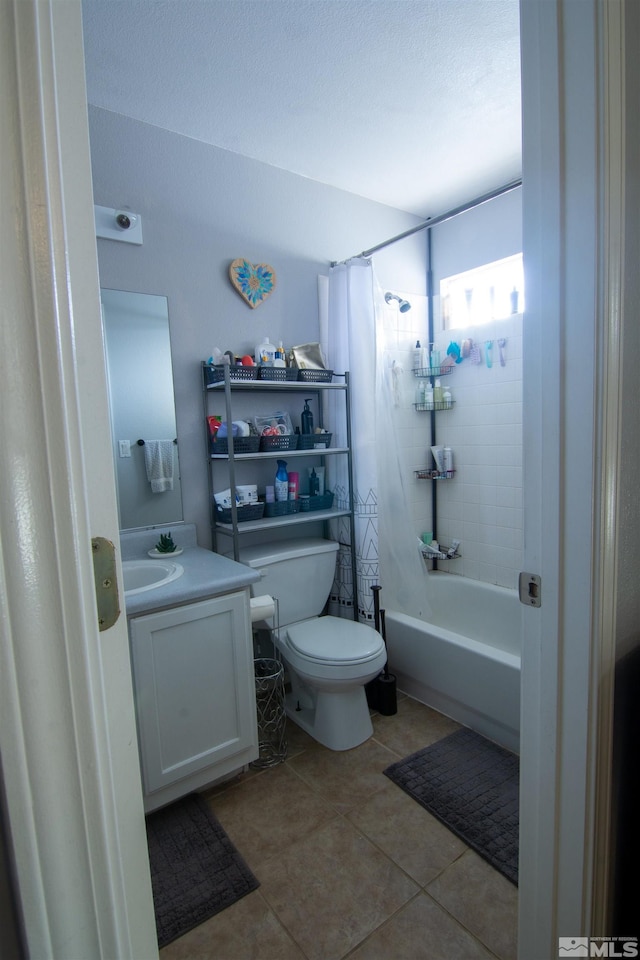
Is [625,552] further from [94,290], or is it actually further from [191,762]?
[191,762]

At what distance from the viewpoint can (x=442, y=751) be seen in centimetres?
199

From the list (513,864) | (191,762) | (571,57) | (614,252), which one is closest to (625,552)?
(614,252)

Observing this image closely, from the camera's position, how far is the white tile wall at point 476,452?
8.61ft

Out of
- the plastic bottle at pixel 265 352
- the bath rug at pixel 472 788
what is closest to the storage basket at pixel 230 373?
the plastic bottle at pixel 265 352

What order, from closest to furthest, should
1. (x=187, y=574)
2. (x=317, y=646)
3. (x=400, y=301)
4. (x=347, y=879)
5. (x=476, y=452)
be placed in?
(x=347, y=879) → (x=187, y=574) → (x=317, y=646) → (x=400, y=301) → (x=476, y=452)

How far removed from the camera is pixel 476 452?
111 inches

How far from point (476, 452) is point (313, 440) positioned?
1070mm

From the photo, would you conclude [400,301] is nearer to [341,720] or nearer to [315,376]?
[315,376]

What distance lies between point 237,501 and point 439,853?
152 cm

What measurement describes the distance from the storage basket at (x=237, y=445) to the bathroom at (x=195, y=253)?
0.32 ft

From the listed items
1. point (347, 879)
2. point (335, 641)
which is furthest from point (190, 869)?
point (335, 641)

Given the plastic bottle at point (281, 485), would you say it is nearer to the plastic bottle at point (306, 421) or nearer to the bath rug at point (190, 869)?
the plastic bottle at point (306, 421)

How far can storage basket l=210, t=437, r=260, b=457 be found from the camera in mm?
2117

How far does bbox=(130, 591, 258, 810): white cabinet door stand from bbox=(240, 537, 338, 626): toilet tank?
41cm
